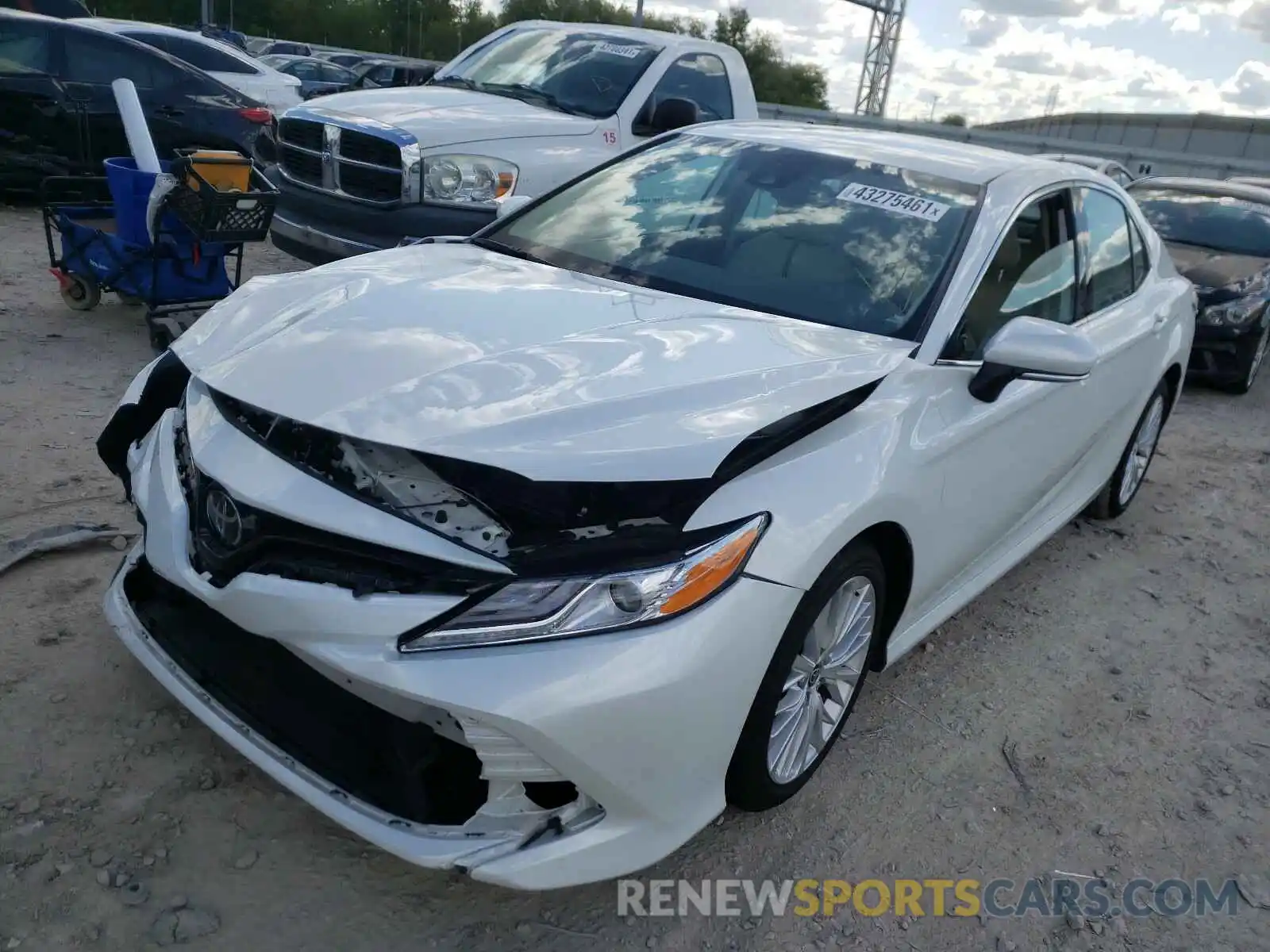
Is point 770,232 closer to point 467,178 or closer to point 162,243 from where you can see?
point 467,178

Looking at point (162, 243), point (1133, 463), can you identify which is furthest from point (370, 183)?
point (1133, 463)

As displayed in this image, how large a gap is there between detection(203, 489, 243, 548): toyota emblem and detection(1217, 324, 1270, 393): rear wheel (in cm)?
794

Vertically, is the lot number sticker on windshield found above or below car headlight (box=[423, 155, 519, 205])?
above

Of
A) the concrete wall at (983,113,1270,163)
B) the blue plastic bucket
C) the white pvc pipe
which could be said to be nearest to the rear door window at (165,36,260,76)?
the white pvc pipe

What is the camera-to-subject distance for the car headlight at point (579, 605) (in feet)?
6.51

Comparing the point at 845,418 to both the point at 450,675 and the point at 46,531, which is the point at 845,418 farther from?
the point at 46,531

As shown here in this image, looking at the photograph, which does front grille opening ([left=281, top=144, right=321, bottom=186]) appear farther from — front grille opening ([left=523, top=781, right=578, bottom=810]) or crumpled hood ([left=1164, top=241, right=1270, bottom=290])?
crumpled hood ([left=1164, top=241, right=1270, bottom=290])

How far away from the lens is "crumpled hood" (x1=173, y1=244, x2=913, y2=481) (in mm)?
2139

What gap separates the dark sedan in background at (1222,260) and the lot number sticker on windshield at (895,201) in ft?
18.7

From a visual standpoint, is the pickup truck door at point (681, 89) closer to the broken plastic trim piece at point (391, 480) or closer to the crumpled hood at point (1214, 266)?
the crumpled hood at point (1214, 266)

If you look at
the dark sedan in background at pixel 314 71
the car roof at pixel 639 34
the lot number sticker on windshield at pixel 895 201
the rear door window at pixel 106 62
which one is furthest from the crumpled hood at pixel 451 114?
the dark sedan in background at pixel 314 71

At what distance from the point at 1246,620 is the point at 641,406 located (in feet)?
10.6

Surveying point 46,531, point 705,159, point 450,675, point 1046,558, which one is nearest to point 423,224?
point 705,159

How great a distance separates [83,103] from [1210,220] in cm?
987
